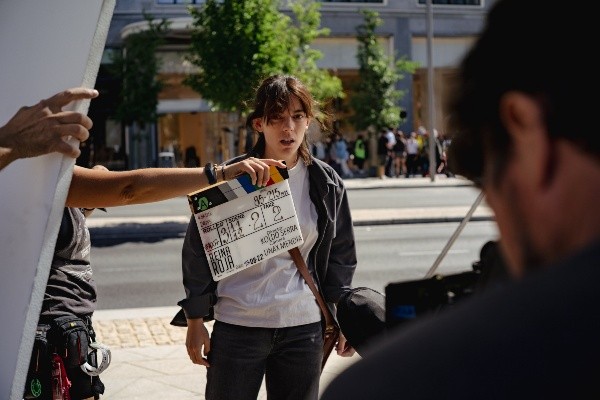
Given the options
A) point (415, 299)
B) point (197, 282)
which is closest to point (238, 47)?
point (197, 282)

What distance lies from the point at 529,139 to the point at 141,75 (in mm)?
31586

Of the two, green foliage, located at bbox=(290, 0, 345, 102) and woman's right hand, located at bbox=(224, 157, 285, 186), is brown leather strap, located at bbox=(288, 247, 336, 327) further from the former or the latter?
green foliage, located at bbox=(290, 0, 345, 102)

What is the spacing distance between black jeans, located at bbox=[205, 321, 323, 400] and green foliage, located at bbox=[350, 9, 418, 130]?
2980 cm

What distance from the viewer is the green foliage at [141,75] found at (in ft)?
104

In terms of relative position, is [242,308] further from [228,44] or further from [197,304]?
[228,44]

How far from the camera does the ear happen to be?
896 mm

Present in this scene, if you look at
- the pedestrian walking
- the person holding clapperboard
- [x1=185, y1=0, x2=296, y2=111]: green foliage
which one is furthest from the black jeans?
[x1=185, y1=0, x2=296, y2=111]: green foliage

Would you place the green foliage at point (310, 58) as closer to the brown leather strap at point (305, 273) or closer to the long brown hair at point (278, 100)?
the long brown hair at point (278, 100)

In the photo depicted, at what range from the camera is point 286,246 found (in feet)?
11.4

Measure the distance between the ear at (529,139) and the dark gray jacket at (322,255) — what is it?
8.75 ft

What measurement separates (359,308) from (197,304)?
1333 mm

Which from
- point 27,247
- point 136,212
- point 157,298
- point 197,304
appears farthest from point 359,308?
point 136,212

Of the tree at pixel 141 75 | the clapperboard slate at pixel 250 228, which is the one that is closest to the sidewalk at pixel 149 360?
the clapperboard slate at pixel 250 228

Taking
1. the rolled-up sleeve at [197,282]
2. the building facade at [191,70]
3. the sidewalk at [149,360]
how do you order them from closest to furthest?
the rolled-up sleeve at [197,282], the sidewalk at [149,360], the building facade at [191,70]
